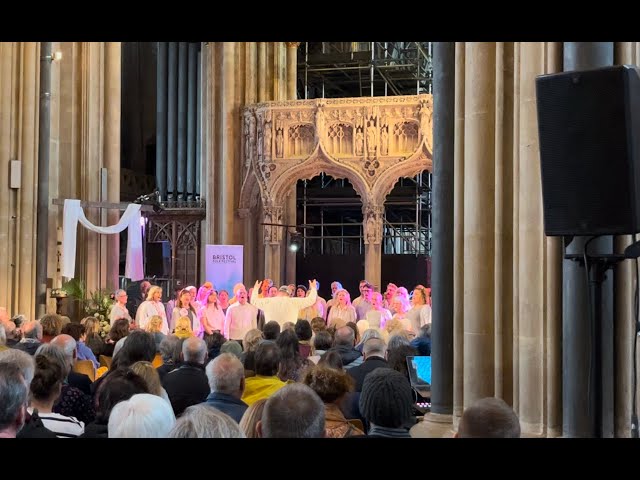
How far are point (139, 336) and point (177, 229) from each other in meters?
13.8

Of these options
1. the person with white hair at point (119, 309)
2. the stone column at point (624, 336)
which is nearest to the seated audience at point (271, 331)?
the stone column at point (624, 336)

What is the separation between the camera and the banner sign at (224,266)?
45.1 ft

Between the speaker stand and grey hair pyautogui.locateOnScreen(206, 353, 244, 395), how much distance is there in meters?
1.71

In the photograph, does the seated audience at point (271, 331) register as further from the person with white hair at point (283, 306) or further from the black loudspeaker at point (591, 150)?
the person with white hair at point (283, 306)

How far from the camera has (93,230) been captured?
12648 mm

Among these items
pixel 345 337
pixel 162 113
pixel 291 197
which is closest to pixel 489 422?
pixel 345 337

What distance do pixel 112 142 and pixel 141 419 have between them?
11.3 m

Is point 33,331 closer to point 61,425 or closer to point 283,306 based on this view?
point 61,425

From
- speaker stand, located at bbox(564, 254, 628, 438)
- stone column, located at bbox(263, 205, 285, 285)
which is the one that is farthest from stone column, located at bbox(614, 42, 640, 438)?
stone column, located at bbox(263, 205, 285, 285)

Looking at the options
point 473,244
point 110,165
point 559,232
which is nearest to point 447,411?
point 473,244

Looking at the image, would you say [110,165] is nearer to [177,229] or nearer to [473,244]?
[177,229]

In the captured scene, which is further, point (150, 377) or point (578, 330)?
point (150, 377)

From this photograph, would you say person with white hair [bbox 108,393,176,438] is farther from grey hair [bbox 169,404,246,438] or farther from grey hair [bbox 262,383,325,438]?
grey hair [bbox 262,383,325,438]

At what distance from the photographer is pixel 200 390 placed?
459 cm
